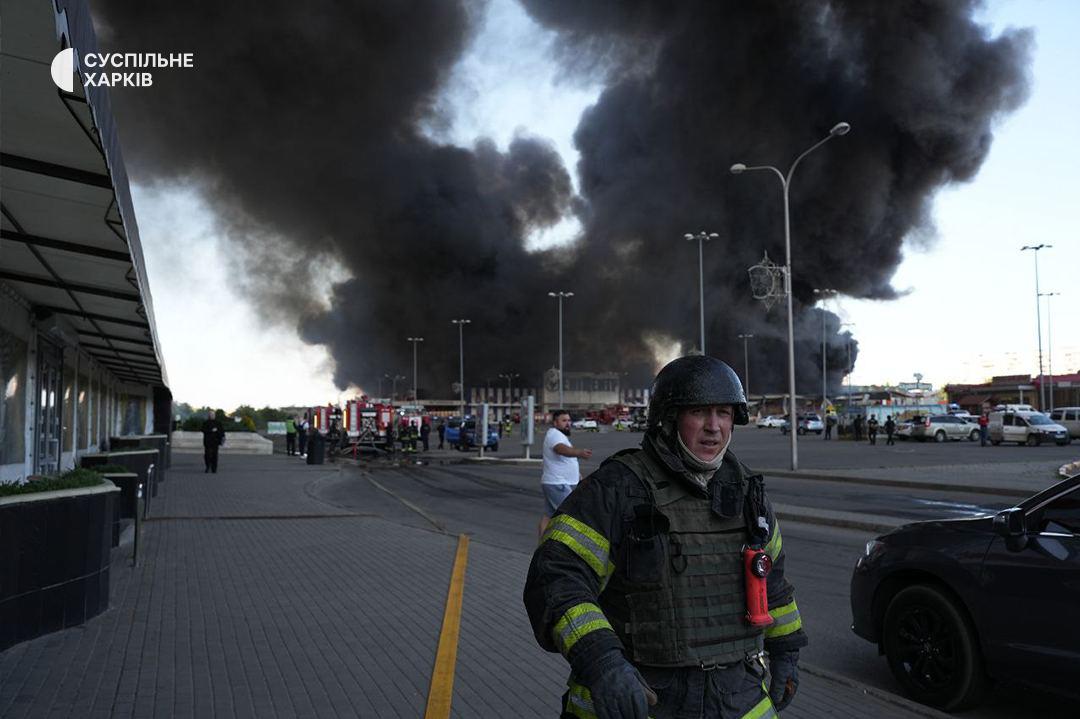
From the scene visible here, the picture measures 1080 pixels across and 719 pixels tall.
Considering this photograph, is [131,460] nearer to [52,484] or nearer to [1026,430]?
[52,484]

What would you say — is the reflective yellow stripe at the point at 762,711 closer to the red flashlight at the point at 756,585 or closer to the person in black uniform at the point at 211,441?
the red flashlight at the point at 756,585

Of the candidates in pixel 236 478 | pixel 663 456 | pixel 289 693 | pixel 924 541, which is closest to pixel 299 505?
pixel 236 478

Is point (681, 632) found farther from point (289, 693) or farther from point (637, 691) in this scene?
point (289, 693)

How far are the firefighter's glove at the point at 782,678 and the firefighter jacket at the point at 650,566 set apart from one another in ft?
0.34

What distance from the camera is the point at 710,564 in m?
2.14

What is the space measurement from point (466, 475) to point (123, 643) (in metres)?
17.3

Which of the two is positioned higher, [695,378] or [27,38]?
[27,38]

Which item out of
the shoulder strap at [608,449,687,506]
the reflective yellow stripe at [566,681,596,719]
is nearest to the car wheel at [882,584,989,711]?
the shoulder strap at [608,449,687,506]

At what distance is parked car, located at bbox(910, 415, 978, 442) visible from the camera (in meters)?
39.3

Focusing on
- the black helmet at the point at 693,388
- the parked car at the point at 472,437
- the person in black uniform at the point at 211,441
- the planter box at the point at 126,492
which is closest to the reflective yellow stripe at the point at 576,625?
the black helmet at the point at 693,388

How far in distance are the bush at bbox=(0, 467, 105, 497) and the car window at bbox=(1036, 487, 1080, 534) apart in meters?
5.52

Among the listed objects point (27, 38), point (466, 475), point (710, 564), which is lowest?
point (466, 475)

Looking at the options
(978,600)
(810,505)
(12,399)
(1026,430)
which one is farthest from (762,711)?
(1026,430)

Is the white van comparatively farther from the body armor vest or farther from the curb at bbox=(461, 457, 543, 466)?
the body armor vest
